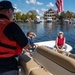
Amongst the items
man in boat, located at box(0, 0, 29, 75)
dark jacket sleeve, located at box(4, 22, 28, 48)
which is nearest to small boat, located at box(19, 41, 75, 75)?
man in boat, located at box(0, 0, 29, 75)

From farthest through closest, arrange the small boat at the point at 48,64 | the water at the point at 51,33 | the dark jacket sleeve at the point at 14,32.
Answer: the water at the point at 51,33 → the small boat at the point at 48,64 → the dark jacket sleeve at the point at 14,32

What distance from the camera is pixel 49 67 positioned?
9.03 ft

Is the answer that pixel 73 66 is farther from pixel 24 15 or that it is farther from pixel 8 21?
pixel 24 15

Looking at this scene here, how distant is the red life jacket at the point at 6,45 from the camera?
7.20ft

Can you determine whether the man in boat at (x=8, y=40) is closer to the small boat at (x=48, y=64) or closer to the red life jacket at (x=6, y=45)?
the red life jacket at (x=6, y=45)

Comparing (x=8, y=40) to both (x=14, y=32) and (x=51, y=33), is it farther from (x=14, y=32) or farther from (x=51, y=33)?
(x=51, y=33)

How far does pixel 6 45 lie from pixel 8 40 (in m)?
0.06

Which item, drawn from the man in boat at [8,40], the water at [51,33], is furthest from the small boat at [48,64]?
the water at [51,33]

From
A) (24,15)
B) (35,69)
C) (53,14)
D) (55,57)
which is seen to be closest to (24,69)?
(35,69)

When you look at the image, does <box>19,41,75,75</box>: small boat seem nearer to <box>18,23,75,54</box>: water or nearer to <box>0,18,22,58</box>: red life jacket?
<box>0,18,22,58</box>: red life jacket

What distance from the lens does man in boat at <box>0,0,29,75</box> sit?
2193mm

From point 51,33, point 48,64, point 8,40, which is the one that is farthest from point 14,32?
point 51,33

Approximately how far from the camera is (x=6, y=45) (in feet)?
7.22

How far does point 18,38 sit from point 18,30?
9cm
